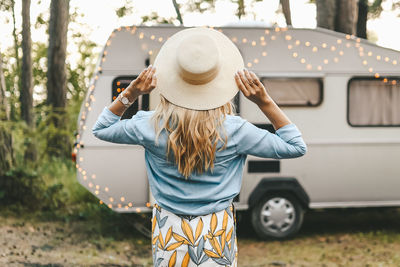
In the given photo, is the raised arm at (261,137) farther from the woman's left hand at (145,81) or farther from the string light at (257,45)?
the string light at (257,45)

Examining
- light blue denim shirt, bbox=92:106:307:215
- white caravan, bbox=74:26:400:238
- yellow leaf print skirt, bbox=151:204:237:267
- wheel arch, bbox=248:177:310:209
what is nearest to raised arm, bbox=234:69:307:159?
light blue denim shirt, bbox=92:106:307:215

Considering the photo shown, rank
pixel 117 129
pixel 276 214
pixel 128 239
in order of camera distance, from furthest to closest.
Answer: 1. pixel 128 239
2. pixel 276 214
3. pixel 117 129

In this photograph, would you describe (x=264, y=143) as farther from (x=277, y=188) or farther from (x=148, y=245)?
(x=148, y=245)

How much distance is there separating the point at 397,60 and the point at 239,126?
17.1ft

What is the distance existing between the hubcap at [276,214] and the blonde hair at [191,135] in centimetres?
462

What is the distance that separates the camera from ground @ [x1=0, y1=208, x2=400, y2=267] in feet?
19.1

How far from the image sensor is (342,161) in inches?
259

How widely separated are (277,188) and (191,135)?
460cm

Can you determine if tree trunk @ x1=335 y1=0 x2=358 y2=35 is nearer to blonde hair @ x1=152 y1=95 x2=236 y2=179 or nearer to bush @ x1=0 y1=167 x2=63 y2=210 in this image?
bush @ x1=0 y1=167 x2=63 y2=210

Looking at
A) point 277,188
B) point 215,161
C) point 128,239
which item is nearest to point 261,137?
point 215,161

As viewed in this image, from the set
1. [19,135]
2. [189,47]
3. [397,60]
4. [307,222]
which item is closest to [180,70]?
[189,47]

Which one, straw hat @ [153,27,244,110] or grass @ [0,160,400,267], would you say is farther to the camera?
grass @ [0,160,400,267]

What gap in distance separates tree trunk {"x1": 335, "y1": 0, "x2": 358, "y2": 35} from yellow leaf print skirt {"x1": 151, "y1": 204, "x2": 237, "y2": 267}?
6.61 metres

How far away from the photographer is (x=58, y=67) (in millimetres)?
11641
